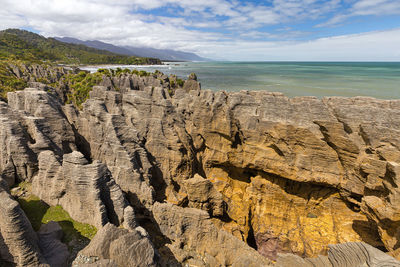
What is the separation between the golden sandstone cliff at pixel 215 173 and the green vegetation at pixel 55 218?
1.44 ft

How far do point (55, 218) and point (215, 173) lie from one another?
14.4 meters

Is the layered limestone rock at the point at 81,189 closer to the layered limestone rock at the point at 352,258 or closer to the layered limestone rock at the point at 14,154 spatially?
the layered limestone rock at the point at 14,154

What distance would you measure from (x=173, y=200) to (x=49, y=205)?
9.10m

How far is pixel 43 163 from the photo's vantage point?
43.4ft

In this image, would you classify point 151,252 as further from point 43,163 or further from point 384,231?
point 384,231

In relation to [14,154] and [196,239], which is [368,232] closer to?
[196,239]

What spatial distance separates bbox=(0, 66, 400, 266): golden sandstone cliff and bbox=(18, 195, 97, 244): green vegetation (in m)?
0.44

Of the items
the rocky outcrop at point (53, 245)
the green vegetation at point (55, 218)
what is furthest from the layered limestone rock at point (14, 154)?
the rocky outcrop at point (53, 245)

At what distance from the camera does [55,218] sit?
1188 cm

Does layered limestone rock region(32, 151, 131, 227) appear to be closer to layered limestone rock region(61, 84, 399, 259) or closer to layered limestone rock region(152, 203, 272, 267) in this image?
layered limestone rock region(152, 203, 272, 267)

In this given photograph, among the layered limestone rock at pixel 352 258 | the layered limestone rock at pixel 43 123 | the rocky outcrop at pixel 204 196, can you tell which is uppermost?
the layered limestone rock at pixel 43 123

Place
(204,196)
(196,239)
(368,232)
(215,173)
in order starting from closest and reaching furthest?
(196,239) → (368,232) → (204,196) → (215,173)

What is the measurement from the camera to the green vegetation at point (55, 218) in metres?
11.1

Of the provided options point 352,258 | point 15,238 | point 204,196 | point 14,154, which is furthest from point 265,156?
point 14,154
